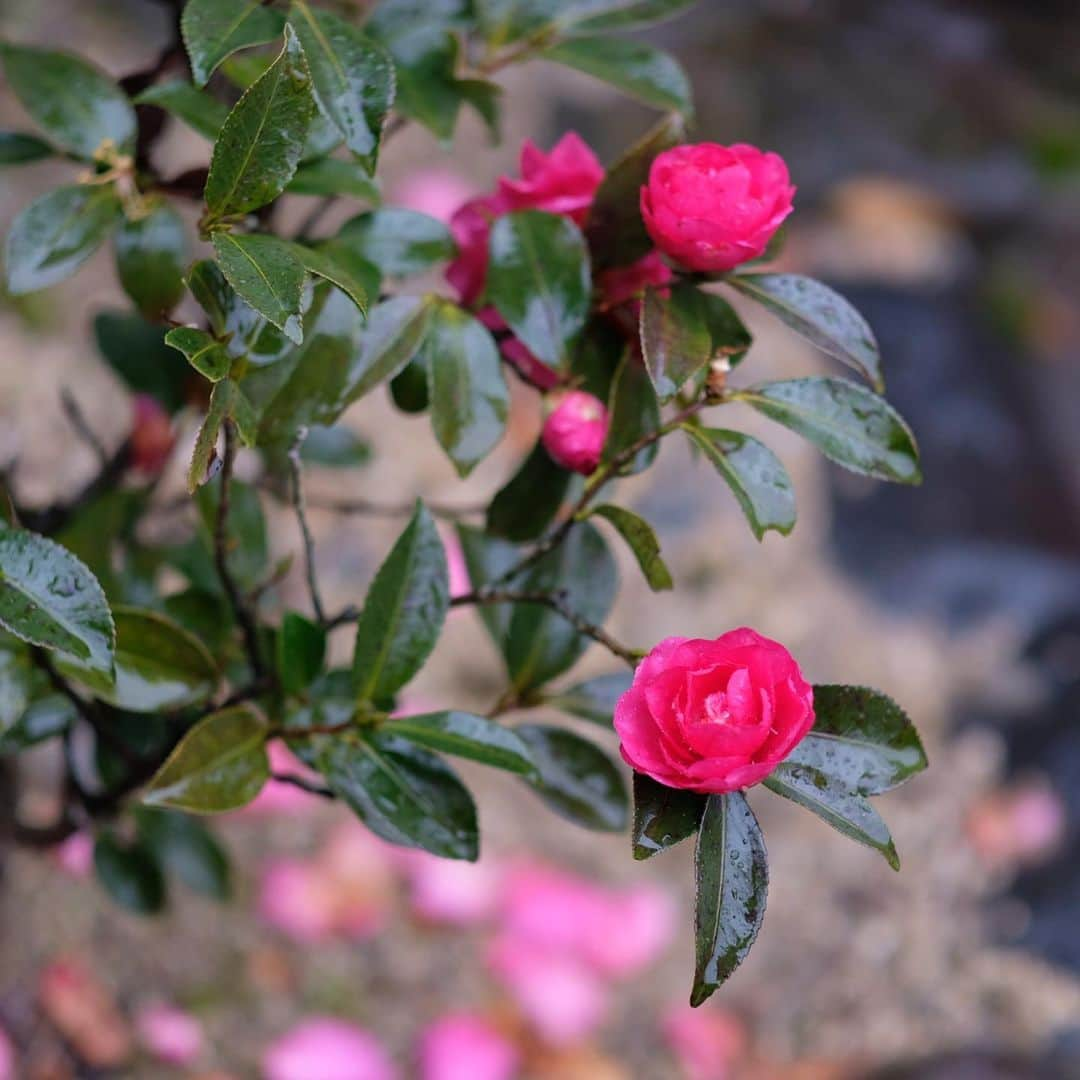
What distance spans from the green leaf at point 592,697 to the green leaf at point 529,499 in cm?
11

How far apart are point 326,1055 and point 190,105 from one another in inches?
44.9

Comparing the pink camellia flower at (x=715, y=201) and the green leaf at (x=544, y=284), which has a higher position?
the pink camellia flower at (x=715, y=201)

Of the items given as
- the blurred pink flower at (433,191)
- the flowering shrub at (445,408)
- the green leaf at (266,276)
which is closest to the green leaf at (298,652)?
the flowering shrub at (445,408)

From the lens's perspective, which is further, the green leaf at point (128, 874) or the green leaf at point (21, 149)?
the green leaf at point (128, 874)

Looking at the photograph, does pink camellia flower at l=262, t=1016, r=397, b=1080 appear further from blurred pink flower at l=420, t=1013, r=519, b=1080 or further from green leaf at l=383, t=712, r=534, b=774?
green leaf at l=383, t=712, r=534, b=774

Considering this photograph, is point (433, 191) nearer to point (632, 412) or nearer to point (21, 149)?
point (21, 149)

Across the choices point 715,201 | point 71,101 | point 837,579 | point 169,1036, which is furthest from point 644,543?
point 837,579

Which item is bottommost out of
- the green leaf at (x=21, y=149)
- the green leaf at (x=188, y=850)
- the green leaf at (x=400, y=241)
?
the green leaf at (x=188, y=850)

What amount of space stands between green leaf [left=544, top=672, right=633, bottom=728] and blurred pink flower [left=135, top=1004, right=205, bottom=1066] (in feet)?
2.74

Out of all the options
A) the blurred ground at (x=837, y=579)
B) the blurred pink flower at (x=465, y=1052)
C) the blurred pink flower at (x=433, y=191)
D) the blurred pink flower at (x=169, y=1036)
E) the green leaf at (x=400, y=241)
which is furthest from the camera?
the blurred pink flower at (x=433, y=191)

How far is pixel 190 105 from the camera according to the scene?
2.20 ft

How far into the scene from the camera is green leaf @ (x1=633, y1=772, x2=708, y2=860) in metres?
0.52

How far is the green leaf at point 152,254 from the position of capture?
2.40 feet

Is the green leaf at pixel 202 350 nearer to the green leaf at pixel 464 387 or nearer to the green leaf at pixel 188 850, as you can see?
the green leaf at pixel 464 387
